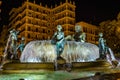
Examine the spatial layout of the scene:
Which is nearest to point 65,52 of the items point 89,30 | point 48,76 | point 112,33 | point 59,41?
point 59,41

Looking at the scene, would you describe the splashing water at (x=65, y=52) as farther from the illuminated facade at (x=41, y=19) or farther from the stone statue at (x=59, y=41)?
the illuminated facade at (x=41, y=19)

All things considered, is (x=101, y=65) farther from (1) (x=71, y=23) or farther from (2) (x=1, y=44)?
(1) (x=71, y=23)

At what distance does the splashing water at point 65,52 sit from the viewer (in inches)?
659

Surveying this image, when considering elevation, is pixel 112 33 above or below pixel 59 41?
above

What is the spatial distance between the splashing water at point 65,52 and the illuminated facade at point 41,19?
76.9 m

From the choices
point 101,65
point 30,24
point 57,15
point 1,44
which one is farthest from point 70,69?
point 57,15

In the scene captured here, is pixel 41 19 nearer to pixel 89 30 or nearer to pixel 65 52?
pixel 89 30

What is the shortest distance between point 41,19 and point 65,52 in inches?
3387

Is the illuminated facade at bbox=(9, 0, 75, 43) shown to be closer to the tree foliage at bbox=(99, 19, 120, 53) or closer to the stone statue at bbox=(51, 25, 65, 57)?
the tree foliage at bbox=(99, 19, 120, 53)

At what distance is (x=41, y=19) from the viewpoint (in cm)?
10194

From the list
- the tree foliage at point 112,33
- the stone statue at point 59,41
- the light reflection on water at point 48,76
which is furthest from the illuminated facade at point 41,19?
the light reflection on water at point 48,76

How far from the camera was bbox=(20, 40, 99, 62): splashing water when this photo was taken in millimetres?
16734

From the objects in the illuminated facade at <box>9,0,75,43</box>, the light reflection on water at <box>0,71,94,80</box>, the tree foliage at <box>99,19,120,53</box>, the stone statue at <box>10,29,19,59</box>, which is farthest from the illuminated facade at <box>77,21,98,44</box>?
the light reflection on water at <box>0,71,94,80</box>

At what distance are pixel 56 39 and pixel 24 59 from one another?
503 cm
